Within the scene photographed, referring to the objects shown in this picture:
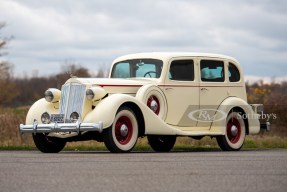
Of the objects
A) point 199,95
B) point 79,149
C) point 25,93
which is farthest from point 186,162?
point 25,93

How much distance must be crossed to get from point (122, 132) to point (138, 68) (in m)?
2.82

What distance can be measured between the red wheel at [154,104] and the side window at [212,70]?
1.72 meters

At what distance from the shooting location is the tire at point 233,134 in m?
18.2

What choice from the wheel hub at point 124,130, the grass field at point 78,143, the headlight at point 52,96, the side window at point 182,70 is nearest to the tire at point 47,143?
the headlight at point 52,96

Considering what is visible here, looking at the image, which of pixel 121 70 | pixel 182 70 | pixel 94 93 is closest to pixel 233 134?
pixel 182 70

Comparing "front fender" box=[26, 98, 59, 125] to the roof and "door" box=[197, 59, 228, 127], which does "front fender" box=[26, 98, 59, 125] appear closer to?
the roof

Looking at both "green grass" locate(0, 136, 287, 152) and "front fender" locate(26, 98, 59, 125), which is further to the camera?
"green grass" locate(0, 136, 287, 152)

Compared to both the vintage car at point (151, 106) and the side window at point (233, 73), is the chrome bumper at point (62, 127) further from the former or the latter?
the side window at point (233, 73)

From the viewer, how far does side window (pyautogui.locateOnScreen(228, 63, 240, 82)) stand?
19.2 m

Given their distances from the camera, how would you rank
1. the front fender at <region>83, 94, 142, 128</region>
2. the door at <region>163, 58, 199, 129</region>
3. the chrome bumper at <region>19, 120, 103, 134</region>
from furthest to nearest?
the door at <region>163, 58, 199, 129</region>
the front fender at <region>83, 94, 142, 128</region>
the chrome bumper at <region>19, 120, 103, 134</region>

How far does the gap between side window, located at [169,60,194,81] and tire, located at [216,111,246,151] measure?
134 centimetres

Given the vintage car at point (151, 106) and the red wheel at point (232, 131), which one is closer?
the vintage car at point (151, 106)

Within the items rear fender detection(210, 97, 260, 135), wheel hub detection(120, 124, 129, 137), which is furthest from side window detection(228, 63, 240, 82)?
wheel hub detection(120, 124, 129, 137)

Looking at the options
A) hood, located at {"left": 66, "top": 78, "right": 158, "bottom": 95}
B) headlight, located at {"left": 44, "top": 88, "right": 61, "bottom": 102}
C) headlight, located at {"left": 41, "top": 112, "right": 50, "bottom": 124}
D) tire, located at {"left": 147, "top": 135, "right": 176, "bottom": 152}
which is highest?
hood, located at {"left": 66, "top": 78, "right": 158, "bottom": 95}
